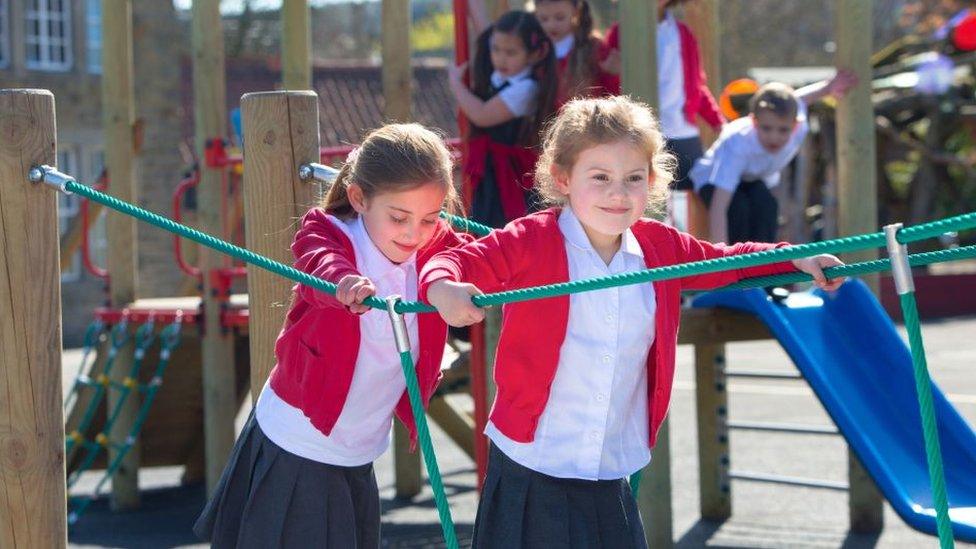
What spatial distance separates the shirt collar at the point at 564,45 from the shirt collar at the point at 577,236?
285 cm

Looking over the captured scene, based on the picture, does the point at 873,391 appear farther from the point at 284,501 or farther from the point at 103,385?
the point at 103,385

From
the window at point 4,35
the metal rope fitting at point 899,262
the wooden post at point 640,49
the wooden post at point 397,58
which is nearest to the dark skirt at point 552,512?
the metal rope fitting at point 899,262

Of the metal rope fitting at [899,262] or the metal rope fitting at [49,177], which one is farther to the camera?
the metal rope fitting at [49,177]

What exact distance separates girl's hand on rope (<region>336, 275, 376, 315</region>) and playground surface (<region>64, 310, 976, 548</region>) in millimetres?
3103

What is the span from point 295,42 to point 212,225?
2.95 feet

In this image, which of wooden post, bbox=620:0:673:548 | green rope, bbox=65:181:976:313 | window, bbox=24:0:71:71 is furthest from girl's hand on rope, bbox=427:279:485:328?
window, bbox=24:0:71:71

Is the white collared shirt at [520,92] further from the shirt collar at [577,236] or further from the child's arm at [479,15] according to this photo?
the shirt collar at [577,236]

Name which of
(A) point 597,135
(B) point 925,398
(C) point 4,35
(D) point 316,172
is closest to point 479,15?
(D) point 316,172

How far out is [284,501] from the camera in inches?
126

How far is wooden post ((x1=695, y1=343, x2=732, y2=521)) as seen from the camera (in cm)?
638

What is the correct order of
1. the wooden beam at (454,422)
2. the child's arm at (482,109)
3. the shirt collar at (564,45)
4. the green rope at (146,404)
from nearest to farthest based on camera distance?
the child's arm at (482,109)
the shirt collar at (564,45)
the green rope at (146,404)
the wooden beam at (454,422)

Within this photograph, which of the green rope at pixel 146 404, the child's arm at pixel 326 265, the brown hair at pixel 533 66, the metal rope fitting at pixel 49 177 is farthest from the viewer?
the green rope at pixel 146 404

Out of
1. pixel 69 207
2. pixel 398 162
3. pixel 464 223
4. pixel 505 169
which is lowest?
pixel 464 223

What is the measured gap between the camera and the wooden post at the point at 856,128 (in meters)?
5.50
